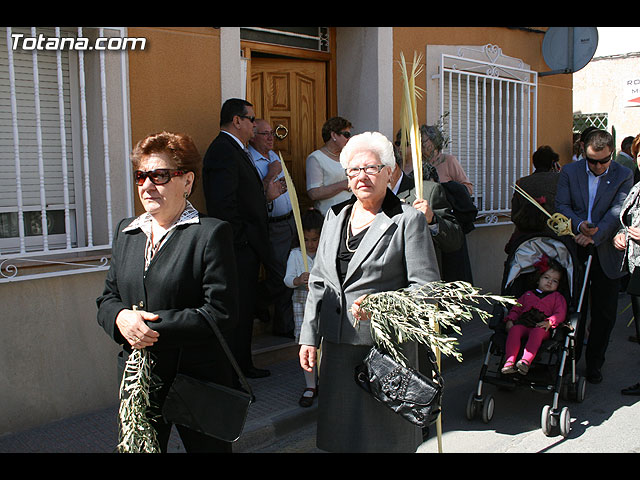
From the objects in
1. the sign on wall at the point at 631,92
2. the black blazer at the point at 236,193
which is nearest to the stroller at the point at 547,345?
the black blazer at the point at 236,193

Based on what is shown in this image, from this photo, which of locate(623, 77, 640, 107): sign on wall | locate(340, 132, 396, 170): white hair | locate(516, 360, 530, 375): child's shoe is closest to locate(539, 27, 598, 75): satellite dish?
locate(516, 360, 530, 375): child's shoe

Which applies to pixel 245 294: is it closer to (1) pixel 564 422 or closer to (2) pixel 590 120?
(1) pixel 564 422

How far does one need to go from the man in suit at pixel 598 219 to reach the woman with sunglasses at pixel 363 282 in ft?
9.71

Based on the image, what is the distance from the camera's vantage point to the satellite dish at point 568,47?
837 centimetres

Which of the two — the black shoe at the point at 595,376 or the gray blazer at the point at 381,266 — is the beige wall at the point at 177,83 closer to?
the gray blazer at the point at 381,266

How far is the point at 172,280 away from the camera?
2627mm

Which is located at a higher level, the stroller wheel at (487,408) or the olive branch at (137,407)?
the olive branch at (137,407)

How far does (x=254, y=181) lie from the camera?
500cm

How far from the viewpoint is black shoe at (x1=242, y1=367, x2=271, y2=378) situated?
532 centimetres

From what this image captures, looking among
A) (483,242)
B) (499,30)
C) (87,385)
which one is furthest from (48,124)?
(499,30)

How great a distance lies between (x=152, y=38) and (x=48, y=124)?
1.05 meters

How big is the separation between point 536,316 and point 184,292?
3.08m

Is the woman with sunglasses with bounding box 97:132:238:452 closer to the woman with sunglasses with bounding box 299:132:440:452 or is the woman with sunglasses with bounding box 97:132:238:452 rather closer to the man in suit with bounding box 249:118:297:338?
the woman with sunglasses with bounding box 299:132:440:452

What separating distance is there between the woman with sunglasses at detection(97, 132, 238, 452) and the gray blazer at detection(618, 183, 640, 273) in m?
3.57
